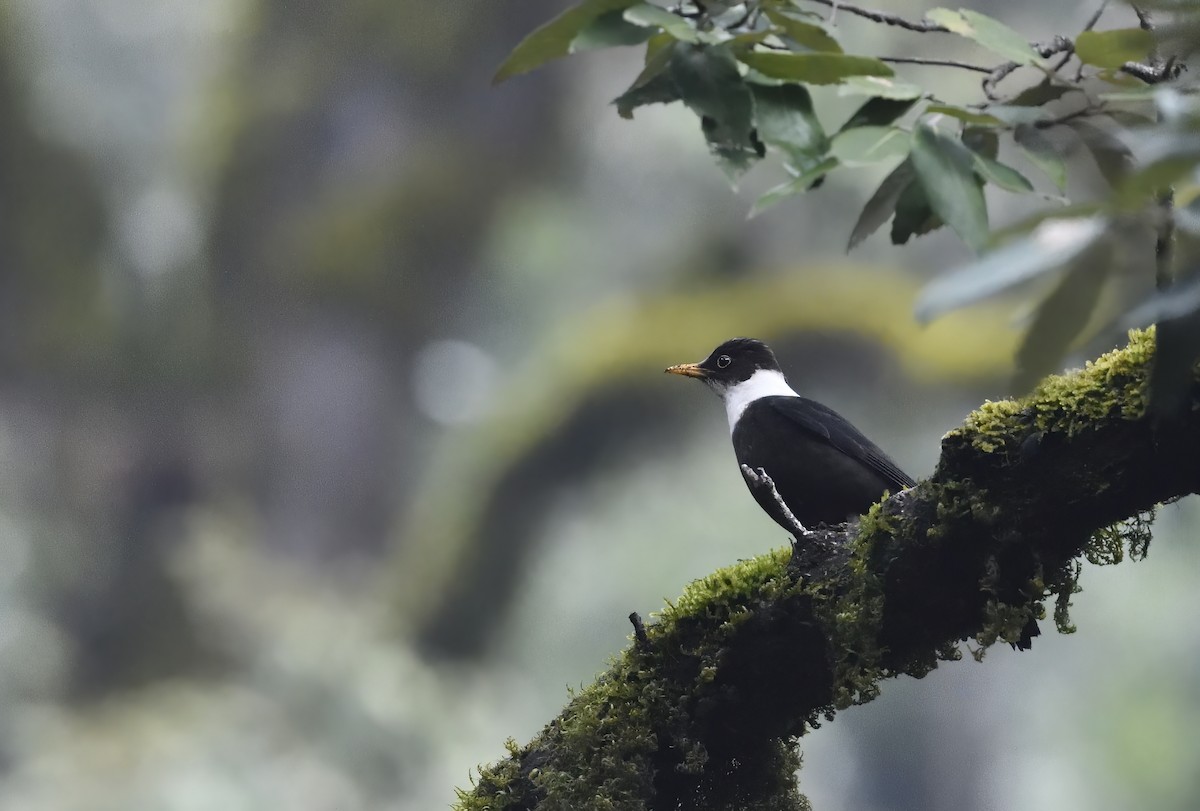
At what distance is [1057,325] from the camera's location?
722 mm

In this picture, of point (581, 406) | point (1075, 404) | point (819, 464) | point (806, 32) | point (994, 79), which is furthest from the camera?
point (581, 406)

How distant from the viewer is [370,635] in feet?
17.1

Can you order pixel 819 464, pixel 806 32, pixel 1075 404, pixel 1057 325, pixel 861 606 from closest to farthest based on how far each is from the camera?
pixel 1057 325 → pixel 806 32 → pixel 1075 404 → pixel 861 606 → pixel 819 464

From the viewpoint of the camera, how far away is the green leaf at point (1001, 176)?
37.1 inches

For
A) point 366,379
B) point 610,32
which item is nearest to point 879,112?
point 610,32

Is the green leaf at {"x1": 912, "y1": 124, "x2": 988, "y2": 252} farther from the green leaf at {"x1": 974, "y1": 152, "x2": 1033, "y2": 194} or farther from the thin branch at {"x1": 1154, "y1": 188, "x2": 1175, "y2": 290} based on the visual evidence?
the thin branch at {"x1": 1154, "y1": 188, "x2": 1175, "y2": 290}

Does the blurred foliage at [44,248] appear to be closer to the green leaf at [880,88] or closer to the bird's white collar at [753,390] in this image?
the bird's white collar at [753,390]

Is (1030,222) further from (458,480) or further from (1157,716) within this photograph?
(458,480)

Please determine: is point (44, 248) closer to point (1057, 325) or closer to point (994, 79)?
point (994, 79)

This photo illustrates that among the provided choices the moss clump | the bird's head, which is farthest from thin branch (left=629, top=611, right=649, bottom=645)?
the bird's head

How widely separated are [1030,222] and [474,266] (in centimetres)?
507

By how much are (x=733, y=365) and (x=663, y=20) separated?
2061mm

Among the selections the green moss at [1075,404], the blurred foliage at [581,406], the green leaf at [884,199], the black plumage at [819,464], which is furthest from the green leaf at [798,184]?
the blurred foliage at [581,406]

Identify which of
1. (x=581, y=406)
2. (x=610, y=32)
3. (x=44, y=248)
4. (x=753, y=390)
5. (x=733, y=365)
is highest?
(x=44, y=248)
